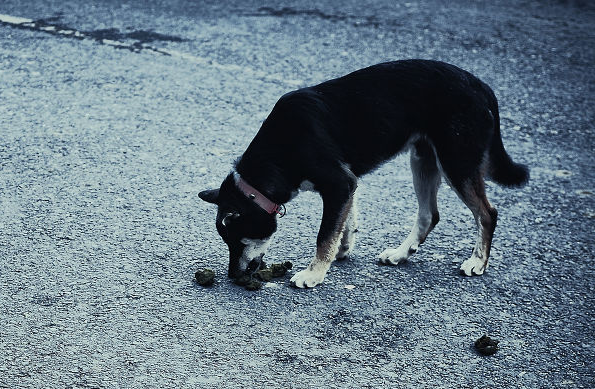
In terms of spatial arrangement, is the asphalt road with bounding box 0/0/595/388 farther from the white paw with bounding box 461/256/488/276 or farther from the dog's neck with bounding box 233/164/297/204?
the dog's neck with bounding box 233/164/297/204

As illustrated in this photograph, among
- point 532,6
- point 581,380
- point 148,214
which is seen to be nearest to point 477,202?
point 581,380

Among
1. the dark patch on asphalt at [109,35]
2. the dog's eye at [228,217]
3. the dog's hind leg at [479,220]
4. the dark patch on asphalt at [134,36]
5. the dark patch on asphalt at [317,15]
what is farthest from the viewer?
the dark patch on asphalt at [317,15]

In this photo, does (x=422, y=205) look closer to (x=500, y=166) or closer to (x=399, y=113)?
(x=500, y=166)

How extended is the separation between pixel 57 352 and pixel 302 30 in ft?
19.1

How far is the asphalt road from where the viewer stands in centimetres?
375

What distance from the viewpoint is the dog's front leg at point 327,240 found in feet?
14.2

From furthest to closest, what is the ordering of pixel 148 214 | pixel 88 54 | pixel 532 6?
pixel 532 6
pixel 88 54
pixel 148 214

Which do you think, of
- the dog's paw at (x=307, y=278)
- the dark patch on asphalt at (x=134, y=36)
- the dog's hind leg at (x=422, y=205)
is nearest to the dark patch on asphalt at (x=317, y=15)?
the dark patch on asphalt at (x=134, y=36)

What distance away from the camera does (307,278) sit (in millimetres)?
4395

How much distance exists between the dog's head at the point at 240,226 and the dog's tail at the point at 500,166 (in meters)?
1.33

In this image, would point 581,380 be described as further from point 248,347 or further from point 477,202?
point 248,347

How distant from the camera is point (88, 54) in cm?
764

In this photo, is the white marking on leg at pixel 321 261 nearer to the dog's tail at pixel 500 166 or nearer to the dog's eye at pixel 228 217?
the dog's eye at pixel 228 217

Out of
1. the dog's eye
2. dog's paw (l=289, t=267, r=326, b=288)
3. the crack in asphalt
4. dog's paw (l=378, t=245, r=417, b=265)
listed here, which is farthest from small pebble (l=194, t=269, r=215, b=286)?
the crack in asphalt
